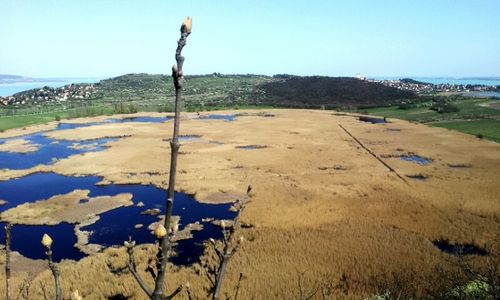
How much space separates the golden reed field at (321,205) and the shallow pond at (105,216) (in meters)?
1.96

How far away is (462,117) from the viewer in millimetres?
105438

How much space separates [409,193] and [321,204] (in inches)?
408

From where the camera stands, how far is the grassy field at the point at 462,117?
3351 inches

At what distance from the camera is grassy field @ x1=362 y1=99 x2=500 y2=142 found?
279 feet

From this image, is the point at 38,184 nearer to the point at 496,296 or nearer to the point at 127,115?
the point at 496,296

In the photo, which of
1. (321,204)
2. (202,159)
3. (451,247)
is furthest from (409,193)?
(202,159)

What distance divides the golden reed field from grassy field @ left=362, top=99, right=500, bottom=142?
8.23m

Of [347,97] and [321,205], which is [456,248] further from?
[347,97]

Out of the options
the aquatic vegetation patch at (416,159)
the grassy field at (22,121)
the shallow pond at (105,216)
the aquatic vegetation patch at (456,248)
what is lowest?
the shallow pond at (105,216)

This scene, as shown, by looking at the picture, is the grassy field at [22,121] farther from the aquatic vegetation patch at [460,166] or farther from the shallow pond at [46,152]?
the aquatic vegetation patch at [460,166]

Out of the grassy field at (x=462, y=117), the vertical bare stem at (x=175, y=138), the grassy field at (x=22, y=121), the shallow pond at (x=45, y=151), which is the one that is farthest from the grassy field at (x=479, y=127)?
the grassy field at (x=22, y=121)

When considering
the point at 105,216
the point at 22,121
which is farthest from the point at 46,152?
the point at 22,121

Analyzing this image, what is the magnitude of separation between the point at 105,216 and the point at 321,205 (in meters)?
20.4

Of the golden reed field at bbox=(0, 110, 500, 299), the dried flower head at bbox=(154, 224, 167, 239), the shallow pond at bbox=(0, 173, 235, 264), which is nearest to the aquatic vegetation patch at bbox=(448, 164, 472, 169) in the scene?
the golden reed field at bbox=(0, 110, 500, 299)
